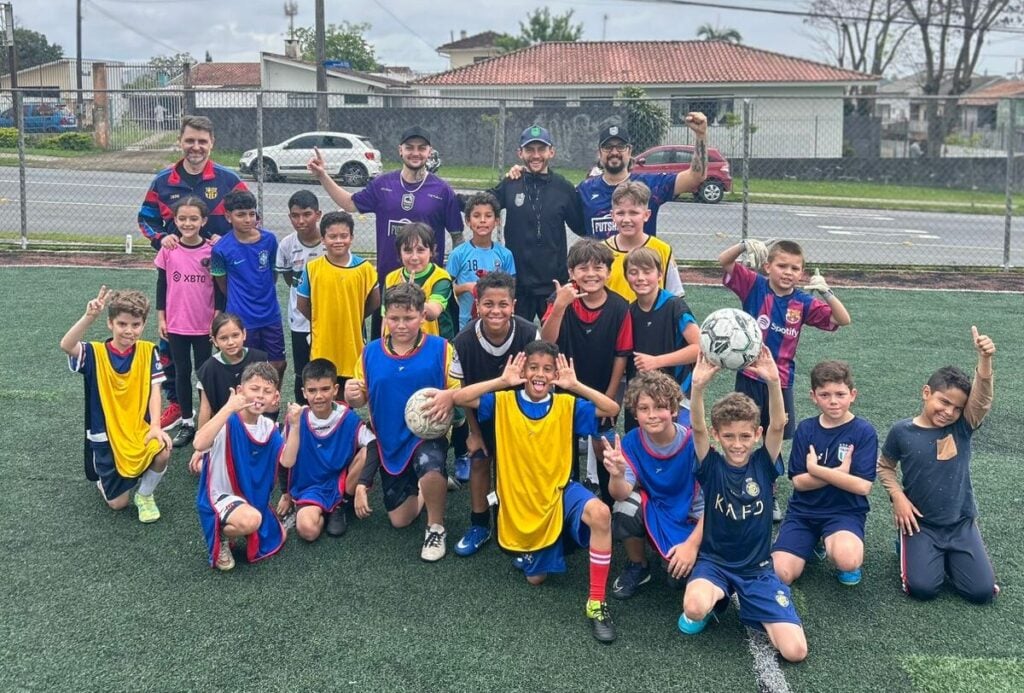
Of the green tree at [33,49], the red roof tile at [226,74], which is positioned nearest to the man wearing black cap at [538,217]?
the red roof tile at [226,74]

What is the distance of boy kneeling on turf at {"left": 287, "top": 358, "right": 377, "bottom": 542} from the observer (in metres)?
4.76

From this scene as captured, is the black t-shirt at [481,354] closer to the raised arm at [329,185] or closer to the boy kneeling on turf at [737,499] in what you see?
the boy kneeling on turf at [737,499]

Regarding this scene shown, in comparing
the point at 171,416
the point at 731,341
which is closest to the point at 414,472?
the point at 731,341

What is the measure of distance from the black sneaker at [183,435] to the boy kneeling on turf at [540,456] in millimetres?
2638

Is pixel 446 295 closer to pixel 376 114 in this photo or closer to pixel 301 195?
pixel 301 195

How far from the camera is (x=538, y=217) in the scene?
5.97 metres

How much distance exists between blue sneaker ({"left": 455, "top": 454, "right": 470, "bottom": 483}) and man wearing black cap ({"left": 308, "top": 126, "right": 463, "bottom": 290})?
1.38 meters

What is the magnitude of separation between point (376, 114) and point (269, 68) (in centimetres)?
2985

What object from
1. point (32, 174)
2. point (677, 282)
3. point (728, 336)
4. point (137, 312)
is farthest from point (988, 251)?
point (32, 174)

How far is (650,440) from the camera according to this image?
4.27 meters

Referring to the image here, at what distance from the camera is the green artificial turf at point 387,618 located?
3.50 meters

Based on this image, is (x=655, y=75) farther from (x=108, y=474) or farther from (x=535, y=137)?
(x=108, y=474)

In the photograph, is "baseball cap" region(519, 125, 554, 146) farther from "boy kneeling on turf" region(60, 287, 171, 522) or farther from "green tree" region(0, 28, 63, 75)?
"green tree" region(0, 28, 63, 75)

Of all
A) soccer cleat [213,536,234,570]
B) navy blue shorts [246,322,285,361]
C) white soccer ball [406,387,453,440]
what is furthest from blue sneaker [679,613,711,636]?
navy blue shorts [246,322,285,361]
